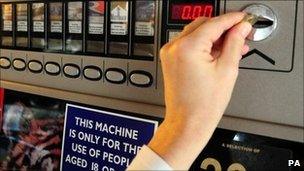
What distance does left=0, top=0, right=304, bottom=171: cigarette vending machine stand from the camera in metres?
0.82

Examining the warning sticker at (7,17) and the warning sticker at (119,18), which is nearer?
the warning sticker at (119,18)

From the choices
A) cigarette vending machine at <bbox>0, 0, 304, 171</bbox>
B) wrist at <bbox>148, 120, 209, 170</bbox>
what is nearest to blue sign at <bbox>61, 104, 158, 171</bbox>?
cigarette vending machine at <bbox>0, 0, 304, 171</bbox>

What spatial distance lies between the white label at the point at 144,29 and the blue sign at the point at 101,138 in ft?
0.61

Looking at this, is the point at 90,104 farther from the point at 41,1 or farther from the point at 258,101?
the point at 258,101

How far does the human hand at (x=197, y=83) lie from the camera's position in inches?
29.1

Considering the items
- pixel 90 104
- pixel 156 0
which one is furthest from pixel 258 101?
pixel 90 104

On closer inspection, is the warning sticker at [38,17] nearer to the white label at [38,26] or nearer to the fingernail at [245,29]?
the white label at [38,26]

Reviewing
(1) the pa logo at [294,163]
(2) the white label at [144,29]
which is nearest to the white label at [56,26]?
(2) the white label at [144,29]

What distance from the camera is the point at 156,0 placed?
0.96 metres

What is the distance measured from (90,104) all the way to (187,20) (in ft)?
1.10

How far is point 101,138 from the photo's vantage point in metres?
1.12

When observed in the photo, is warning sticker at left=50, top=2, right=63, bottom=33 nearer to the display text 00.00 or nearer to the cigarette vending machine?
the cigarette vending machine

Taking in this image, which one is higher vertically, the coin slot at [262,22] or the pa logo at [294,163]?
the coin slot at [262,22]

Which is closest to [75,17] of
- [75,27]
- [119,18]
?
[75,27]
